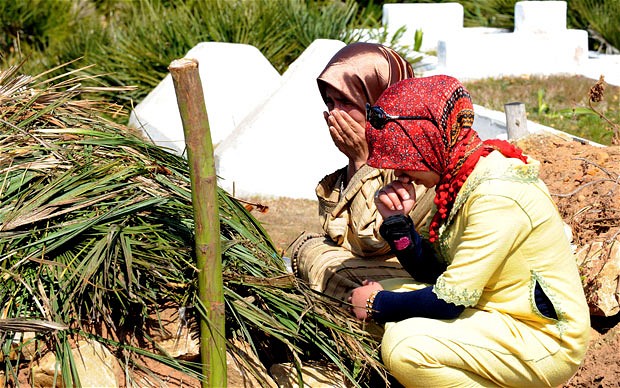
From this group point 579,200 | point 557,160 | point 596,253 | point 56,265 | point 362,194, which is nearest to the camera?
point 56,265

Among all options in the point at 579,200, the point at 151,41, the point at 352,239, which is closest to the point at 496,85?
the point at 151,41

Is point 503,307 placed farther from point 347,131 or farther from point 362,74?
point 362,74

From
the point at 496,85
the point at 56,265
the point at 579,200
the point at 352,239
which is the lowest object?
the point at 496,85

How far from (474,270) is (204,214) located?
843mm

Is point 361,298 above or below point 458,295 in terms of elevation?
below

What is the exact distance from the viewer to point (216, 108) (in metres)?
7.87

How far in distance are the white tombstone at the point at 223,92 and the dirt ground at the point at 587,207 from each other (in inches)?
72.8

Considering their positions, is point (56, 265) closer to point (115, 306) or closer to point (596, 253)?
point (115, 306)

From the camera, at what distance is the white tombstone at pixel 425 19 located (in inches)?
449

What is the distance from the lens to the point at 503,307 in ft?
9.95

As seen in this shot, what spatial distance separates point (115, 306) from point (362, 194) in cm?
108

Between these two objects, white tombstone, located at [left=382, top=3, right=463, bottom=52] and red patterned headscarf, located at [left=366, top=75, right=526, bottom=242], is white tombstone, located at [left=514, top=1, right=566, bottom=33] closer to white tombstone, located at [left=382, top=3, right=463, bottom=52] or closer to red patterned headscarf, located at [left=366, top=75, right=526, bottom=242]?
white tombstone, located at [left=382, top=3, right=463, bottom=52]

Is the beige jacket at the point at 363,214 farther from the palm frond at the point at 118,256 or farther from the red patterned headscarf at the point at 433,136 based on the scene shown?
the red patterned headscarf at the point at 433,136

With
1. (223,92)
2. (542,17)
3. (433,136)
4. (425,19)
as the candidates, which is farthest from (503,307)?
(425,19)
